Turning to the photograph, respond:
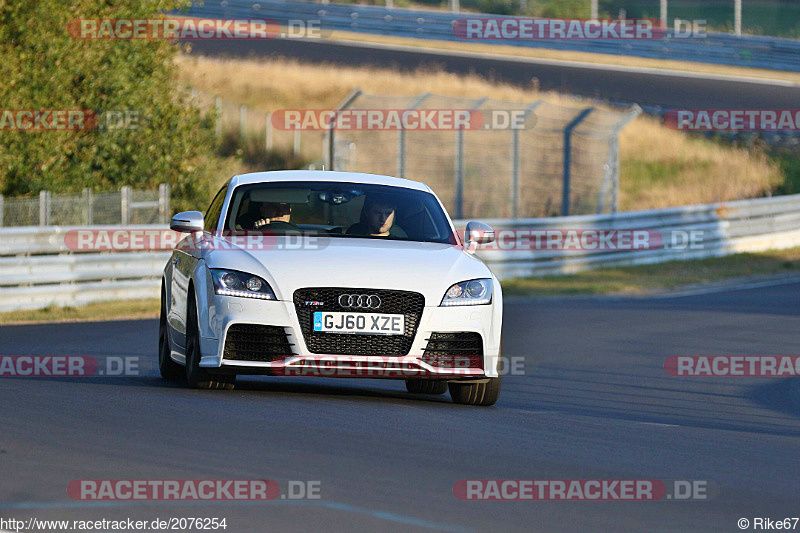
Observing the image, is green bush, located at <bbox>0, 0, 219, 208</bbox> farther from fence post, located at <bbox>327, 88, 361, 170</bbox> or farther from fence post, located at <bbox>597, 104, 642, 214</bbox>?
fence post, located at <bbox>597, 104, 642, 214</bbox>

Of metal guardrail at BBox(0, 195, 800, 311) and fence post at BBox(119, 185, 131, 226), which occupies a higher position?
fence post at BBox(119, 185, 131, 226)

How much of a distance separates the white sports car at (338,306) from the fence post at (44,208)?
37.6 feet

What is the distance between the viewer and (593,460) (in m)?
7.98

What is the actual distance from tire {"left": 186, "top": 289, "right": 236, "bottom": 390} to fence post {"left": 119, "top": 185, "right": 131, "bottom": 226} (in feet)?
44.0

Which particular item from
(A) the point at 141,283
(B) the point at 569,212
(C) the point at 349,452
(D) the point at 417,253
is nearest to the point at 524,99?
(B) the point at 569,212

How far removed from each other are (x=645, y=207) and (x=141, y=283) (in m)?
17.2

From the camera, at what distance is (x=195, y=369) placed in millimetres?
10078

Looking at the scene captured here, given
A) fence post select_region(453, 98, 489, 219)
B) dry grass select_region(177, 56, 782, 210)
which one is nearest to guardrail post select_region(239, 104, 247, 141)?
dry grass select_region(177, 56, 782, 210)

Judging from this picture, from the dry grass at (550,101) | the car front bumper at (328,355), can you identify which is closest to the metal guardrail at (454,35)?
the dry grass at (550,101)

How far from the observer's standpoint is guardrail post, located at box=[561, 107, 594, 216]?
2889cm

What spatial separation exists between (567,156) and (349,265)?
2029 centimetres

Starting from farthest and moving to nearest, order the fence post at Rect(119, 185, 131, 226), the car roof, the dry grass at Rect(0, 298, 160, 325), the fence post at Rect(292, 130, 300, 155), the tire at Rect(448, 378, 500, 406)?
the fence post at Rect(292, 130, 300, 155) → the fence post at Rect(119, 185, 131, 226) → the dry grass at Rect(0, 298, 160, 325) → the car roof → the tire at Rect(448, 378, 500, 406)

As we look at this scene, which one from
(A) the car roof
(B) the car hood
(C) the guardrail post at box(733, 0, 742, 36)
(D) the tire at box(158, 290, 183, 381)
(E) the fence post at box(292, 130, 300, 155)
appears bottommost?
(E) the fence post at box(292, 130, 300, 155)

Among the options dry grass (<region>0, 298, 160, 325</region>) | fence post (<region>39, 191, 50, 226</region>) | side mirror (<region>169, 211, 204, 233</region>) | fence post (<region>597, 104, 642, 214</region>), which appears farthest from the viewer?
fence post (<region>597, 104, 642, 214</region>)
